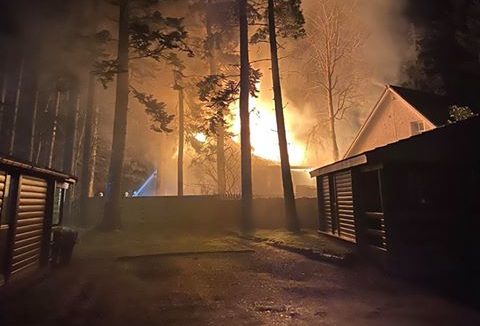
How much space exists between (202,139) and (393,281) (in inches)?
954

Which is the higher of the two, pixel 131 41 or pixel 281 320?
pixel 131 41

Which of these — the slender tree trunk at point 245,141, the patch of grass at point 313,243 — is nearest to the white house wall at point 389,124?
the slender tree trunk at point 245,141

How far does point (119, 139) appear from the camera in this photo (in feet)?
52.7

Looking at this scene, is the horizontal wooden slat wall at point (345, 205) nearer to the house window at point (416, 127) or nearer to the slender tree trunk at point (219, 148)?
the house window at point (416, 127)

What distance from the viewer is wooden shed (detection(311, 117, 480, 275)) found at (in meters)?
7.84

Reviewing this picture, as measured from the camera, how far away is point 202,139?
98.4 feet

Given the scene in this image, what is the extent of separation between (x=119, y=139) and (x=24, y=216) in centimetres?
921

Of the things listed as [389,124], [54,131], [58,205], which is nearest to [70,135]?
[54,131]

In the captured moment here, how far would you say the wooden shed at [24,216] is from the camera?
21.1ft

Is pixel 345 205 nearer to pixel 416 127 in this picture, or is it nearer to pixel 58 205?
pixel 58 205

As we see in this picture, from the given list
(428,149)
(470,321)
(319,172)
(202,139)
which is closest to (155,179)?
(202,139)

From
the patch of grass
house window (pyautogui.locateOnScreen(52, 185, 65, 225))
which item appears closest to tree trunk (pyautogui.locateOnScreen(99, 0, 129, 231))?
house window (pyautogui.locateOnScreen(52, 185, 65, 225))

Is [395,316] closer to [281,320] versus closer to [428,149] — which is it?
[281,320]

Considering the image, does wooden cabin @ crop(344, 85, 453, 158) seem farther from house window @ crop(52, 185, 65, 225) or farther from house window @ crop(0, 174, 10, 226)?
house window @ crop(0, 174, 10, 226)
